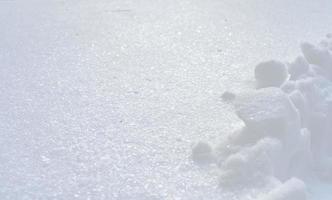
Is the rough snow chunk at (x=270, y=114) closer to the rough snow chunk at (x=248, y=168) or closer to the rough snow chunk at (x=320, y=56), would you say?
the rough snow chunk at (x=248, y=168)

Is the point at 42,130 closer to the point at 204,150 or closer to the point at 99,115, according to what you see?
the point at 99,115

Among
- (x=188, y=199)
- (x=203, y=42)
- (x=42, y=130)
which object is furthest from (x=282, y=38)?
(x=188, y=199)

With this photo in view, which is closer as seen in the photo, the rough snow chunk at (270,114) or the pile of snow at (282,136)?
the pile of snow at (282,136)

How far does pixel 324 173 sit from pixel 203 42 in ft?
11.2

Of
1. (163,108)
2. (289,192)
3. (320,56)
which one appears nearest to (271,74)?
(320,56)

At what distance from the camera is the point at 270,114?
16.5ft

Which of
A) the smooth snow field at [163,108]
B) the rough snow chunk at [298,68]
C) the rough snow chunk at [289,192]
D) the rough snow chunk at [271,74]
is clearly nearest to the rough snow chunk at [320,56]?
the smooth snow field at [163,108]

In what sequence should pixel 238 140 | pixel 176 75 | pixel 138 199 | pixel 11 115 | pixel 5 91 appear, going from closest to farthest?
pixel 138 199, pixel 238 140, pixel 11 115, pixel 5 91, pixel 176 75

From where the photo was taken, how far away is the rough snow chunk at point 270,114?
5.01m

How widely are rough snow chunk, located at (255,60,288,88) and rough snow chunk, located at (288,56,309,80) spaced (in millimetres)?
189

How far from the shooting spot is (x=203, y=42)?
862cm

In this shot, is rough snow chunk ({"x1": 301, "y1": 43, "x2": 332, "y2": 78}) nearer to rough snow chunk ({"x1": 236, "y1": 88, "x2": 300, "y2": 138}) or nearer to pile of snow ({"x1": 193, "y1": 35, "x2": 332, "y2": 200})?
pile of snow ({"x1": 193, "y1": 35, "x2": 332, "y2": 200})

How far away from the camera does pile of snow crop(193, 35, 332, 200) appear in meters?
4.71

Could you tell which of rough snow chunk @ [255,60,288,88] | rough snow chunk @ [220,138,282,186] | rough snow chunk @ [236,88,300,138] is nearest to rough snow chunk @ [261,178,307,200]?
rough snow chunk @ [220,138,282,186]
